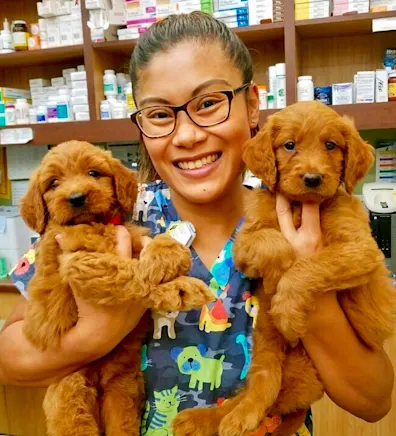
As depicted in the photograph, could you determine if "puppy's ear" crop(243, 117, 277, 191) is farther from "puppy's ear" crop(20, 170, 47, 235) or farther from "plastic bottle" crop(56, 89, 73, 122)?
"plastic bottle" crop(56, 89, 73, 122)


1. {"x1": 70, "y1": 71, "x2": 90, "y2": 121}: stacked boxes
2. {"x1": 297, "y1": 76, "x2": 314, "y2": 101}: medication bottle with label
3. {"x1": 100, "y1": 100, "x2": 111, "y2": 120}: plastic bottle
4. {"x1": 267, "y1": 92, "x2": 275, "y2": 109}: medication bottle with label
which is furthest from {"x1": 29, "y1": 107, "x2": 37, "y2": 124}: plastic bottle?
{"x1": 297, "y1": 76, "x2": 314, "y2": 101}: medication bottle with label

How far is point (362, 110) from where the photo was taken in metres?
2.49

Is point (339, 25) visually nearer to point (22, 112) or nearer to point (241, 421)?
point (22, 112)

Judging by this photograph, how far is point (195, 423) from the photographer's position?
118cm

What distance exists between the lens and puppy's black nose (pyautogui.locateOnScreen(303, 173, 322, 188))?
3.93ft

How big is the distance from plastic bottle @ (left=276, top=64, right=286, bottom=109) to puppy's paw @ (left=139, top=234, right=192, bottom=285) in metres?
1.74

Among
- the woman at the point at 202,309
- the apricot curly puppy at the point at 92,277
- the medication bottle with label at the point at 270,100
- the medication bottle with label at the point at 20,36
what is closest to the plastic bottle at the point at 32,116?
the medication bottle with label at the point at 20,36

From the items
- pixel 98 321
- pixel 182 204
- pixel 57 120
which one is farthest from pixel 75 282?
pixel 57 120

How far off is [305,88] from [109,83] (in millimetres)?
1211

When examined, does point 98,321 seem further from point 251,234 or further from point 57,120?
point 57,120

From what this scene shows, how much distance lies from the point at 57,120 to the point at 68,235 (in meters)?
1.98

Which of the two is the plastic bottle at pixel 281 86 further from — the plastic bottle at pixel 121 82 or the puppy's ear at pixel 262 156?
the puppy's ear at pixel 262 156

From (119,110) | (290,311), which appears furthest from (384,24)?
(290,311)

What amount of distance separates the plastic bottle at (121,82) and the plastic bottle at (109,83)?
0.15 ft
